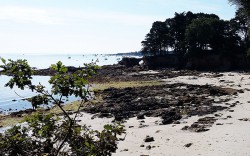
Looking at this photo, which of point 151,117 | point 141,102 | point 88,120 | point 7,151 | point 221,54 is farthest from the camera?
point 221,54

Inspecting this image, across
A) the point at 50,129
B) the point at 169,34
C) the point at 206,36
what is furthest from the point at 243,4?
the point at 169,34

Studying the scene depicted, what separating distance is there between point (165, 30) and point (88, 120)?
245ft

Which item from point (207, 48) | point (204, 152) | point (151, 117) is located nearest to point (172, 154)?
point (204, 152)

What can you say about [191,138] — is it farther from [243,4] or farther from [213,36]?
[213,36]

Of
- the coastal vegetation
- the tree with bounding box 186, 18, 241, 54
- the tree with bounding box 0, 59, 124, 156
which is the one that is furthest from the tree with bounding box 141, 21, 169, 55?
the tree with bounding box 0, 59, 124, 156

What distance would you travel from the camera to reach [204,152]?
1759 cm

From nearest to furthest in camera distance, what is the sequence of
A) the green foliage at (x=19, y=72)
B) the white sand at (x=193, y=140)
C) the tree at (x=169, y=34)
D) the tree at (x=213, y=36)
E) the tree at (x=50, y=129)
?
the tree at (x=50, y=129) < the green foliage at (x=19, y=72) < the white sand at (x=193, y=140) < the tree at (x=213, y=36) < the tree at (x=169, y=34)

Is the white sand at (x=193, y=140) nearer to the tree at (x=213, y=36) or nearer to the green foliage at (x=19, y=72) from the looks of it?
the green foliage at (x=19, y=72)

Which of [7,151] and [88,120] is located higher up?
[7,151]

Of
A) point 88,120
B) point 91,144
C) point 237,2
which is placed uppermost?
point 237,2

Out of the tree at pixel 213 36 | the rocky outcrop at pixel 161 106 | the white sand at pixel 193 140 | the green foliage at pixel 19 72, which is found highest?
the tree at pixel 213 36

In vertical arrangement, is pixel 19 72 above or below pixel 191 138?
above

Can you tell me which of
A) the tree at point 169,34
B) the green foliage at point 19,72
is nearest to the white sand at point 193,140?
the green foliage at point 19,72

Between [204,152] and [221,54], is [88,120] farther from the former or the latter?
[221,54]
